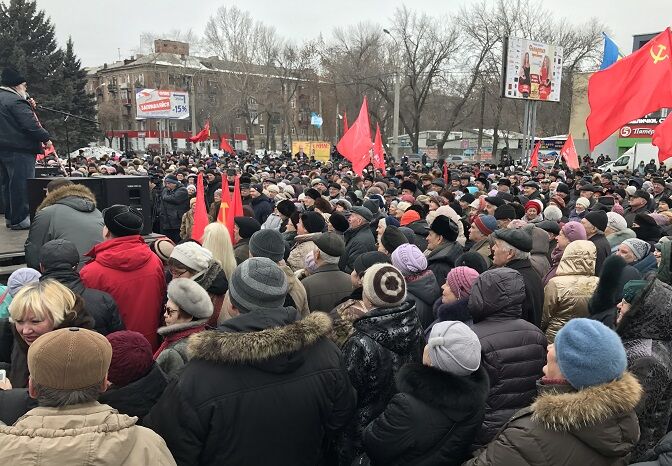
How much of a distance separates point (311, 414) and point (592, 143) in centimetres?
648

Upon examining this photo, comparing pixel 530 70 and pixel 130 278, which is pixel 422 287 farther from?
pixel 530 70

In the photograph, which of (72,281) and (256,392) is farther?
(72,281)

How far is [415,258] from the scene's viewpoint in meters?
4.16

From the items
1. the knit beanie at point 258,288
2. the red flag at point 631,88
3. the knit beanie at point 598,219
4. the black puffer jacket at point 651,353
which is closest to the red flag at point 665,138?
the red flag at point 631,88

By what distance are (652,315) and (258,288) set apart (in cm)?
209

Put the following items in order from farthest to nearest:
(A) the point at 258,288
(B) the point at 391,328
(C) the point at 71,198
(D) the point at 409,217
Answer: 1. (D) the point at 409,217
2. (C) the point at 71,198
3. (B) the point at 391,328
4. (A) the point at 258,288

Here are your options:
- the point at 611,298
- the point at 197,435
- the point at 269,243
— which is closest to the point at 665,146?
the point at 611,298

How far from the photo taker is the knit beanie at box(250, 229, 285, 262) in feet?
12.7

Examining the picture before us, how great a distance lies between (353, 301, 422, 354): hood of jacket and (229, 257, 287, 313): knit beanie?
1.82ft

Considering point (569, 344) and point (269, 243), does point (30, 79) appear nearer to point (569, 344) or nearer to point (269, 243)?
point (269, 243)

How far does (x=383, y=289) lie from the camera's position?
9.85ft

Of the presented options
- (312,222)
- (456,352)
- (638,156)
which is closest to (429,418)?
(456,352)

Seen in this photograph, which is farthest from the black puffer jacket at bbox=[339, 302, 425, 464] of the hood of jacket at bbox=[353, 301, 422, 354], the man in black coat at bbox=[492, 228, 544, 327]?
the man in black coat at bbox=[492, 228, 544, 327]

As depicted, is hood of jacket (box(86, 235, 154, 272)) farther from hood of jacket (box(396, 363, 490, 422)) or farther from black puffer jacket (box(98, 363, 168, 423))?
hood of jacket (box(396, 363, 490, 422))
